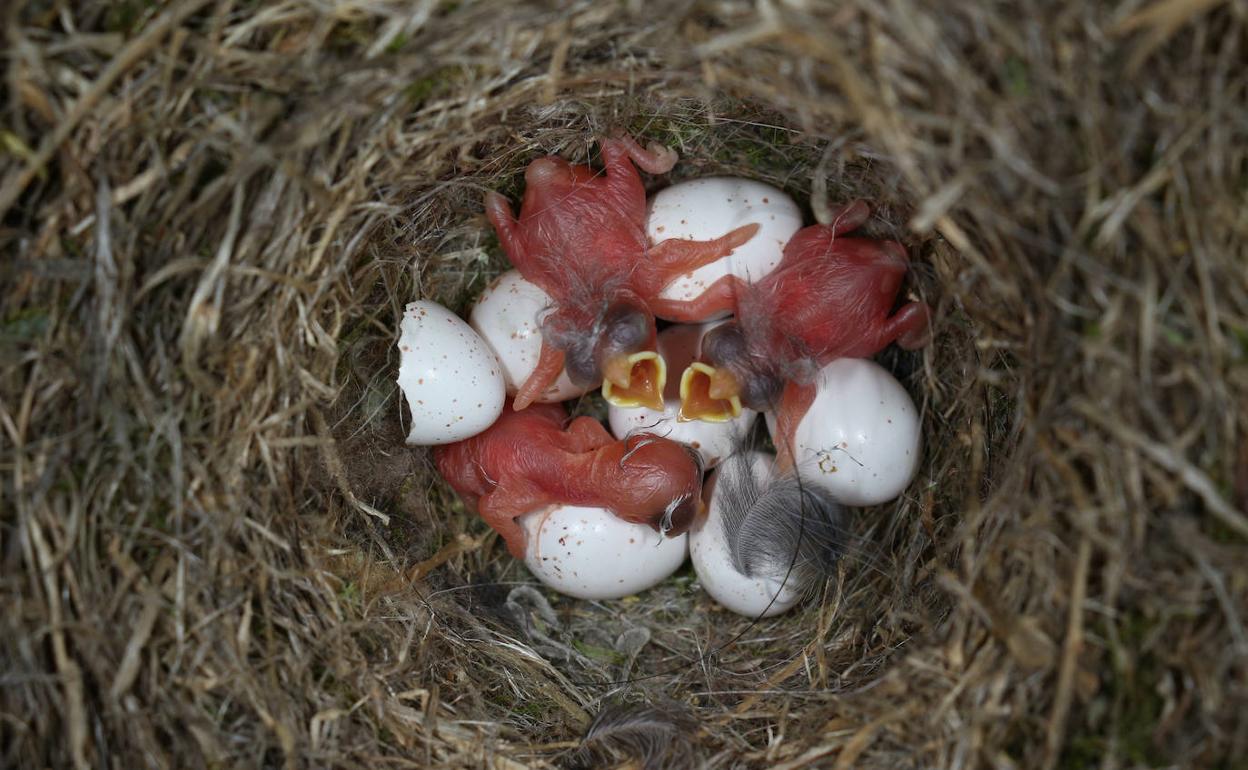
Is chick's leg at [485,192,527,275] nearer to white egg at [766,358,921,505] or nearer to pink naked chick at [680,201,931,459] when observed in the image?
pink naked chick at [680,201,931,459]

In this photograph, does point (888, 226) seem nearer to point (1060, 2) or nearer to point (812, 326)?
point (812, 326)

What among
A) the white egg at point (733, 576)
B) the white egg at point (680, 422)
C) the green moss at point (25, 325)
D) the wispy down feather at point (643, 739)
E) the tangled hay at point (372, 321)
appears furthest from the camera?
the white egg at point (680, 422)

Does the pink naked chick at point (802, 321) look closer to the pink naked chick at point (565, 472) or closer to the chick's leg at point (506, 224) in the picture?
the pink naked chick at point (565, 472)

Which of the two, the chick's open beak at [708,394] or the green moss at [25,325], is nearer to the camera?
the green moss at [25,325]

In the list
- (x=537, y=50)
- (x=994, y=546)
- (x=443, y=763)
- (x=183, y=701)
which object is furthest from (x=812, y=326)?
(x=183, y=701)

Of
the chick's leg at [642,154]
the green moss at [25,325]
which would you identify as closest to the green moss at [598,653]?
the chick's leg at [642,154]

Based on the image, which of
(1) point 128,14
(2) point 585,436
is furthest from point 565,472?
(1) point 128,14

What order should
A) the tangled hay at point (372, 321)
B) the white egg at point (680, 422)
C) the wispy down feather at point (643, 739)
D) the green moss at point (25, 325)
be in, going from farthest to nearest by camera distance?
the white egg at point (680, 422) < the wispy down feather at point (643, 739) < the green moss at point (25, 325) < the tangled hay at point (372, 321)
